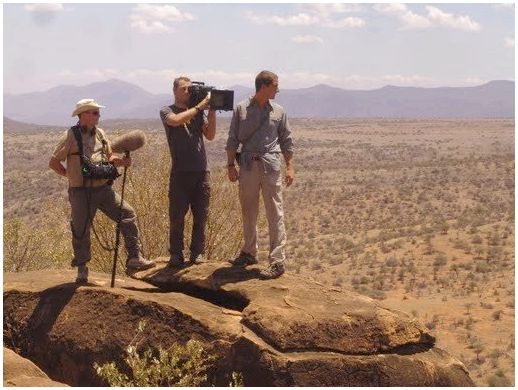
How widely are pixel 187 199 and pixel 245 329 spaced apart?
1.55 m

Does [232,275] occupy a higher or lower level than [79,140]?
lower

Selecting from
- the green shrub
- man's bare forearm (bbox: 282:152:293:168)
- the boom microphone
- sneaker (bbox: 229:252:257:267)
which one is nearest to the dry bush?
sneaker (bbox: 229:252:257:267)

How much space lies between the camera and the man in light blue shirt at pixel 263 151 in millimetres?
6895

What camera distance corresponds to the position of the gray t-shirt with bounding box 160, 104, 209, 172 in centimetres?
694

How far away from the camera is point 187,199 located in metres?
7.19

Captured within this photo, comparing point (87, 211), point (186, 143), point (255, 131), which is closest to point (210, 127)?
point (186, 143)

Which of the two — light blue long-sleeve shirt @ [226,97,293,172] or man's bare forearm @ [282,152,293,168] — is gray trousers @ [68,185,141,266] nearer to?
light blue long-sleeve shirt @ [226,97,293,172]

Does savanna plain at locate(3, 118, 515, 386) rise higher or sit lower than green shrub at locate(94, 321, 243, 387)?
lower

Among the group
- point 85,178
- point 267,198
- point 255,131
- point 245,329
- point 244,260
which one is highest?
point 255,131

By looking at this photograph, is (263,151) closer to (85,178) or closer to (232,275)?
(232,275)

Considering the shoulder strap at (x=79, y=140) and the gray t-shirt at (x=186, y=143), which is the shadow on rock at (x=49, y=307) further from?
the gray t-shirt at (x=186, y=143)

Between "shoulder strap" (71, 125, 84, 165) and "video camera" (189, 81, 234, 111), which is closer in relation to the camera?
"shoulder strap" (71, 125, 84, 165)

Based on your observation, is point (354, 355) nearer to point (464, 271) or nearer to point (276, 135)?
point (276, 135)

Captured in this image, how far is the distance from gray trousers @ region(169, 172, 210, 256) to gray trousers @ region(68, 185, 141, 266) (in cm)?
45
